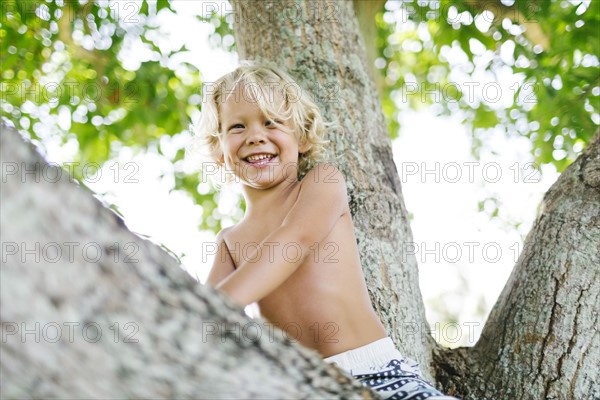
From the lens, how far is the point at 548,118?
4.38 meters

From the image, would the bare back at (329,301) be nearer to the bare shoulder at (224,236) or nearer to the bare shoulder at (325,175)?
the bare shoulder at (325,175)

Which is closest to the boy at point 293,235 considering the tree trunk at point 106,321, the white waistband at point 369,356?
the white waistband at point 369,356

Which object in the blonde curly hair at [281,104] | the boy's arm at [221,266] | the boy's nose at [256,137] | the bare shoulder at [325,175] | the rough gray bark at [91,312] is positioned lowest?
the rough gray bark at [91,312]

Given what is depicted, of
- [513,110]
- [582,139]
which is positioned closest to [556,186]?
[582,139]

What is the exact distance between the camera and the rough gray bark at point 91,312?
38.2 inches

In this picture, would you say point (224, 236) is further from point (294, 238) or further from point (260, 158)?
point (294, 238)

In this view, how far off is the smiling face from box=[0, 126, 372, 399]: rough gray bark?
5.04 feet

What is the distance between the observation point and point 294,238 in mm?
2191

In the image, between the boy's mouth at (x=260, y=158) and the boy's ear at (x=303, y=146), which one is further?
the boy's ear at (x=303, y=146)

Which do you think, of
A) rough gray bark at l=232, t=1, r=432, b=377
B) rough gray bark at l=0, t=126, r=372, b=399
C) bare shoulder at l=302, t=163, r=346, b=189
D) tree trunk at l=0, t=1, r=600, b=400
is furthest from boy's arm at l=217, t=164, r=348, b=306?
rough gray bark at l=0, t=126, r=372, b=399

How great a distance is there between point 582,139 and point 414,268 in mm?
2095

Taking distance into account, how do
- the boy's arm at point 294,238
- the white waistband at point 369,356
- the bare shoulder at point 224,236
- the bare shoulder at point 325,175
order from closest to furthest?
the boy's arm at point 294,238
the white waistband at point 369,356
the bare shoulder at point 325,175
the bare shoulder at point 224,236

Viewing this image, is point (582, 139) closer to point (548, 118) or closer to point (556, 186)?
point (548, 118)

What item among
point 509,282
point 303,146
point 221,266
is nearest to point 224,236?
Result: point 221,266
